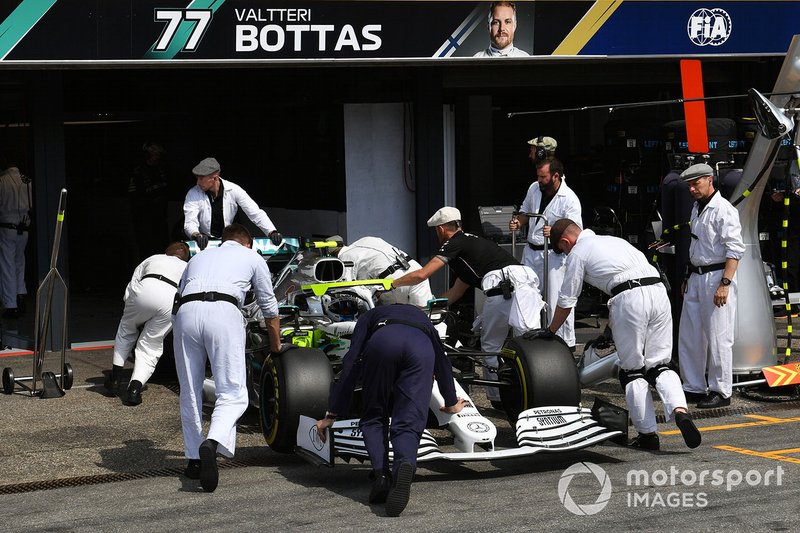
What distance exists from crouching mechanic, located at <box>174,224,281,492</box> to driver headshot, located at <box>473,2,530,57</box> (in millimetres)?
7083

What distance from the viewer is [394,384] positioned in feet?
27.9

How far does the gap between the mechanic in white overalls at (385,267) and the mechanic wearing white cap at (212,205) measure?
1.39m

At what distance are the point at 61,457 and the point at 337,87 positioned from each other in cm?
758

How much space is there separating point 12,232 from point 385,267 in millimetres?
6861

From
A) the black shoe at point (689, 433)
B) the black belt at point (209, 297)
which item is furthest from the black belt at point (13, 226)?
the black shoe at point (689, 433)

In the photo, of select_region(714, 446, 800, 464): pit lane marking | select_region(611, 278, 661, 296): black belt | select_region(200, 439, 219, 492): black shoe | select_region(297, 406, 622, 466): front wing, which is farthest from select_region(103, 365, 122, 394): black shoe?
select_region(714, 446, 800, 464): pit lane marking

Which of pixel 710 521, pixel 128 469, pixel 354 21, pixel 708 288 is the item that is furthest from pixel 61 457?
pixel 354 21

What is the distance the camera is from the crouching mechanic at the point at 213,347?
912 cm

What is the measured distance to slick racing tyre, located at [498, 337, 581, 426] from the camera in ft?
32.2

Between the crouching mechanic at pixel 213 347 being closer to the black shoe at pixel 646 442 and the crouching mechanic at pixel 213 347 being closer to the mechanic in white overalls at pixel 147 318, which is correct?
the mechanic in white overalls at pixel 147 318

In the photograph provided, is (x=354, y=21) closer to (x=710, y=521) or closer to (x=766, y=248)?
(x=766, y=248)

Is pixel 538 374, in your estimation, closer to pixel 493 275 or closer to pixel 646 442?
pixel 646 442

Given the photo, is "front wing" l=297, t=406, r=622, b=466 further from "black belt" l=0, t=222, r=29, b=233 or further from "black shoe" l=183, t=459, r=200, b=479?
"black belt" l=0, t=222, r=29, b=233

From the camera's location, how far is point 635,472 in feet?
29.5
